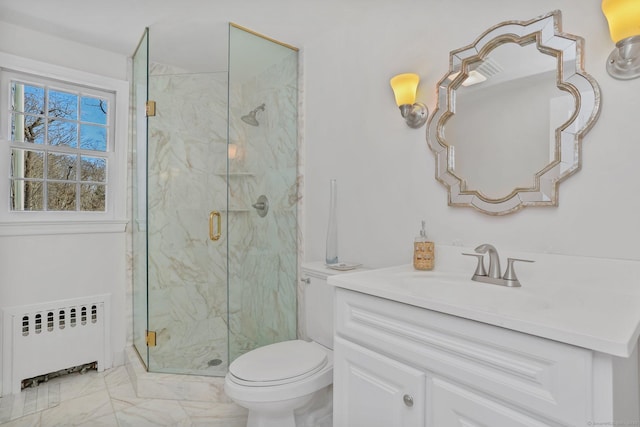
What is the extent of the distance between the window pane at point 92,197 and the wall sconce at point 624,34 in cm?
291

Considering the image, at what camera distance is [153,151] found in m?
2.26

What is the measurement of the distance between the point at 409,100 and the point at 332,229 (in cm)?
82

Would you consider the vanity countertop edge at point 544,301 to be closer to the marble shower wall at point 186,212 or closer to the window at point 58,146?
the marble shower wall at point 186,212

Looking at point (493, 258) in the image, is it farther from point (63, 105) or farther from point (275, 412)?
point (63, 105)

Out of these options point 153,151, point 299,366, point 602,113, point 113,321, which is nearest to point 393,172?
point 602,113

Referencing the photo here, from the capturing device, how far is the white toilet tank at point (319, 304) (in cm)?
177

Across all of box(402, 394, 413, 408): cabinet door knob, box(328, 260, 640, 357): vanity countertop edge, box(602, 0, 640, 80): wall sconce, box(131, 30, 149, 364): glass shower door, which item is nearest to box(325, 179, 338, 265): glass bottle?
box(328, 260, 640, 357): vanity countertop edge

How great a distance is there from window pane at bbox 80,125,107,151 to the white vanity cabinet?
2.18 metres

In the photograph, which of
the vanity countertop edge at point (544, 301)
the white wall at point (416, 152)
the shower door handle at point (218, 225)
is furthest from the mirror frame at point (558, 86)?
the shower door handle at point (218, 225)

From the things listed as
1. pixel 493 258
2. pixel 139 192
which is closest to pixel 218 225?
pixel 139 192

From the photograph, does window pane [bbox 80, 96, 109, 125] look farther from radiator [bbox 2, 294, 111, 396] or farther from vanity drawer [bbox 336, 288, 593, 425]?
vanity drawer [bbox 336, 288, 593, 425]

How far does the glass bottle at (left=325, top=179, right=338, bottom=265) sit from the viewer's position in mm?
1958

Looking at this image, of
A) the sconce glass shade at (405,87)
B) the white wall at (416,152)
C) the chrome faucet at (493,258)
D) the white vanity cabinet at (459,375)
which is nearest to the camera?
the white vanity cabinet at (459,375)

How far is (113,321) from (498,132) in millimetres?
2720
